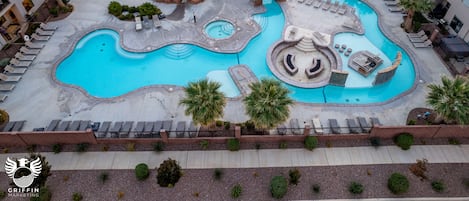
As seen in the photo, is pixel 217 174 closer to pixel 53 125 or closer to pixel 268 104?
pixel 268 104

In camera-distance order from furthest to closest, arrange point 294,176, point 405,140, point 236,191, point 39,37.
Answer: point 39,37, point 405,140, point 294,176, point 236,191

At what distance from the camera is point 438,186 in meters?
19.8

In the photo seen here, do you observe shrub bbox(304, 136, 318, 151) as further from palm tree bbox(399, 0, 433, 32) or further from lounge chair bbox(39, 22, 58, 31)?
lounge chair bbox(39, 22, 58, 31)

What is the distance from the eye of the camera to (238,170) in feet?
70.2

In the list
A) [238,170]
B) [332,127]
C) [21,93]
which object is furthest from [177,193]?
[21,93]

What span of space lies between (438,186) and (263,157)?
1175cm

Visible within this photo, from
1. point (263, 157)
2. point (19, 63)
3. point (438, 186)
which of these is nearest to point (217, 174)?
point (263, 157)

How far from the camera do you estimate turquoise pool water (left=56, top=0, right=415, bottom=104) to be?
88.5 feet

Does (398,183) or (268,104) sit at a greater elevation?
(268,104)

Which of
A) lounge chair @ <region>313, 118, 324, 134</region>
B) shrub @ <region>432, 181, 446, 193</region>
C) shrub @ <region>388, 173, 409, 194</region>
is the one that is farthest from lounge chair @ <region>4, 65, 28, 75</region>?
shrub @ <region>432, 181, 446, 193</region>

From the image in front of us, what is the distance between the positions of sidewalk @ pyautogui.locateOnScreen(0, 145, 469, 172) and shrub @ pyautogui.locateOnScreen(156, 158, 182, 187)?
1522 millimetres

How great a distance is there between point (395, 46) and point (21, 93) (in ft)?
119

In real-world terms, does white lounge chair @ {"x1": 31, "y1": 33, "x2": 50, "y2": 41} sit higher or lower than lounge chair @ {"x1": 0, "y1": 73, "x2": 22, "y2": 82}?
higher

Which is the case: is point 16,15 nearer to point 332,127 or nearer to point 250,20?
point 250,20
